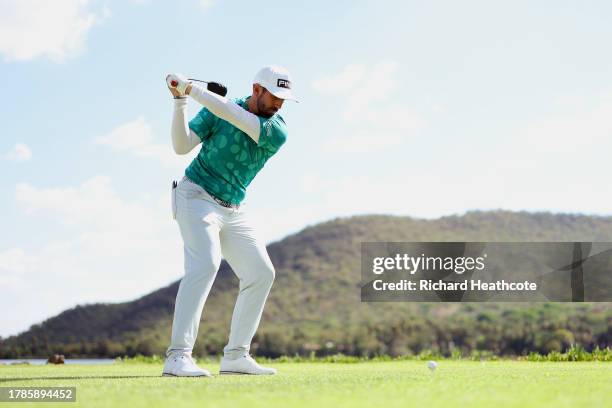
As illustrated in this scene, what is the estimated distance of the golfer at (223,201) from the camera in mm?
6176

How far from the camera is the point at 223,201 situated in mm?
6539

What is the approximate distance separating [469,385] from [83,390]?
2444mm

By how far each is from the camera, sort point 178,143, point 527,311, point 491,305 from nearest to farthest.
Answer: point 178,143, point 527,311, point 491,305

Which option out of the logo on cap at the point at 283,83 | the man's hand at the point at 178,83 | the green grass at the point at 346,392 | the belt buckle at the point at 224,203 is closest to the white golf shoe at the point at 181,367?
the green grass at the point at 346,392

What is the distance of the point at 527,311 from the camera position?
8112 cm

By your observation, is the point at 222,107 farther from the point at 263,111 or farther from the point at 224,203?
the point at 224,203

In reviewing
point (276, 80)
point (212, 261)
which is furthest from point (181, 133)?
point (212, 261)

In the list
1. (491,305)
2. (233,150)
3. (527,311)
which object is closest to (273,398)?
(233,150)

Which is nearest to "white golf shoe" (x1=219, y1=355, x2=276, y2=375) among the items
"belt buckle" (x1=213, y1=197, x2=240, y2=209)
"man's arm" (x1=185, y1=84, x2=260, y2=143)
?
"belt buckle" (x1=213, y1=197, x2=240, y2=209)

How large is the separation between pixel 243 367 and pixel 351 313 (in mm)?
74841

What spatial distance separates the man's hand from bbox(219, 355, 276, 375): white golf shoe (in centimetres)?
231

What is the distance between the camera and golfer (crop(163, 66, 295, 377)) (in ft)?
20.3

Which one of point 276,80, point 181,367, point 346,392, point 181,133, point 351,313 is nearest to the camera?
point 346,392

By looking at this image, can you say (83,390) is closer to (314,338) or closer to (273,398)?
(273,398)
